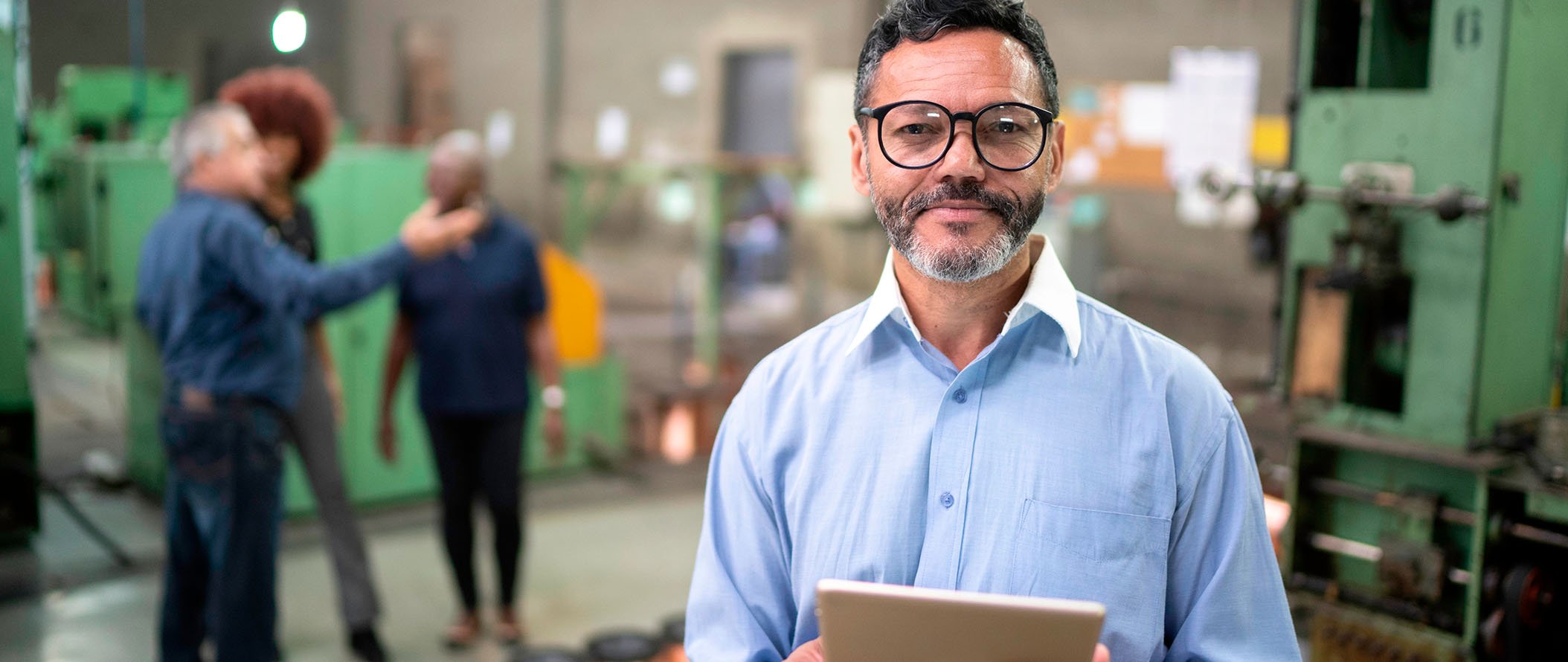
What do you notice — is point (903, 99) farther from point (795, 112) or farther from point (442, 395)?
point (795, 112)

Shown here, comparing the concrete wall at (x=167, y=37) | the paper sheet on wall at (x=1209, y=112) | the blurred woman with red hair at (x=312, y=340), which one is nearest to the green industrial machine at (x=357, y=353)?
the concrete wall at (x=167, y=37)

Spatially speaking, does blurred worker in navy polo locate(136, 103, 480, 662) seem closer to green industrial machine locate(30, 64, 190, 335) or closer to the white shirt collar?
green industrial machine locate(30, 64, 190, 335)

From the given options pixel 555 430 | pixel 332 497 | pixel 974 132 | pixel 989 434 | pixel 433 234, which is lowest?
pixel 332 497

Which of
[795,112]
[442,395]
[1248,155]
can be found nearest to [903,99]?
[442,395]

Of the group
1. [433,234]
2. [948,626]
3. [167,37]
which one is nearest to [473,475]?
[433,234]

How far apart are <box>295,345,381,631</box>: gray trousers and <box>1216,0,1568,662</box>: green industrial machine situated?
8.59ft

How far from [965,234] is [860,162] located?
207 mm

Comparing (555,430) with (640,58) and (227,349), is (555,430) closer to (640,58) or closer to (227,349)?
(227,349)

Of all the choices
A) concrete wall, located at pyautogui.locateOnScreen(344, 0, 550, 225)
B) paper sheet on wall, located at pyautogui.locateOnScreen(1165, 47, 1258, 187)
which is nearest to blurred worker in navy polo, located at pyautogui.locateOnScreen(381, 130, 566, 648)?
concrete wall, located at pyautogui.locateOnScreen(344, 0, 550, 225)

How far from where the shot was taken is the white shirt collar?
1.37 m

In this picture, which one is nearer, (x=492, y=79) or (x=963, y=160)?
(x=963, y=160)

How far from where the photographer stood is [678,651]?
3715mm

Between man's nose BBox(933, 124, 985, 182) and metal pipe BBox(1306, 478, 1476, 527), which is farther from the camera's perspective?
metal pipe BBox(1306, 478, 1476, 527)

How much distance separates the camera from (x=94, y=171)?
4.80m
